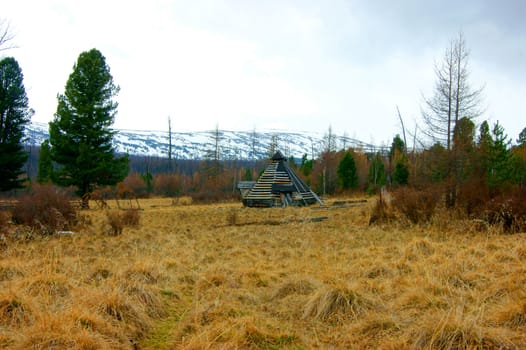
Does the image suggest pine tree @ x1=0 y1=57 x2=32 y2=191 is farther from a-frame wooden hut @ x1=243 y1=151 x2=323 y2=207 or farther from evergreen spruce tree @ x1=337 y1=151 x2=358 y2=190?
evergreen spruce tree @ x1=337 y1=151 x2=358 y2=190

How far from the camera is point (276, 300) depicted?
5.16 meters

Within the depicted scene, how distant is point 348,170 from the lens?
153 feet

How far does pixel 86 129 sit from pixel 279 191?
13.2 m

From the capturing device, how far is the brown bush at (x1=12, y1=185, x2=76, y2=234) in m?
11.5

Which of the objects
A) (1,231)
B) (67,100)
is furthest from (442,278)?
(67,100)

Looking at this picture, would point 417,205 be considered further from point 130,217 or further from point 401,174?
point 401,174

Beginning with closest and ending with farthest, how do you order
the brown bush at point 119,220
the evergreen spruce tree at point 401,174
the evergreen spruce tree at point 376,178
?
the brown bush at point 119,220, the evergreen spruce tree at point 401,174, the evergreen spruce tree at point 376,178

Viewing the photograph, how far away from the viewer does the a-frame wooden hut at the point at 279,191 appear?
26828 millimetres

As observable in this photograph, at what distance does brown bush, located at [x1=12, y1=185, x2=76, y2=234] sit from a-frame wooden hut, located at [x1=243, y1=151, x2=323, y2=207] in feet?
50.0

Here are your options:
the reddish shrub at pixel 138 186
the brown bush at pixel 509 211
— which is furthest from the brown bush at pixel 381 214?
the reddish shrub at pixel 138 186

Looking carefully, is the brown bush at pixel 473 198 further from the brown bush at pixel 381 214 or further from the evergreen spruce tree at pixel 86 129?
the evergreen spruce tree at pixel 86 129

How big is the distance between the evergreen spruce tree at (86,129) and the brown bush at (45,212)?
1124 cm

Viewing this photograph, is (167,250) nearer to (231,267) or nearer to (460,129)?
(231,267)

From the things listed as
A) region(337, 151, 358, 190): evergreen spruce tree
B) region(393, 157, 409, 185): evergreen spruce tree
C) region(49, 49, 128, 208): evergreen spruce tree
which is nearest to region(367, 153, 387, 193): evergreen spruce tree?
region(393, 157, 409, 185): evergreen spruce tree
